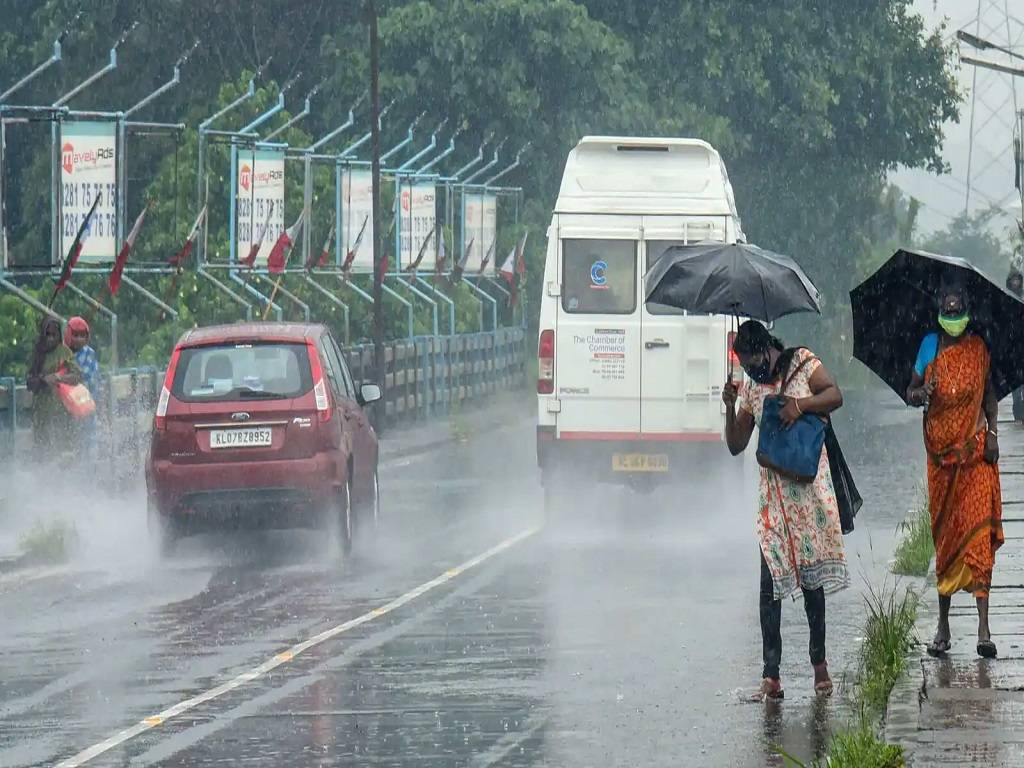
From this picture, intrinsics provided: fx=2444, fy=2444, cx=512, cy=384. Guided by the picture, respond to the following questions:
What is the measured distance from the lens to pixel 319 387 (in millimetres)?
18062

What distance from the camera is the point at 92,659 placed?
12.9 m

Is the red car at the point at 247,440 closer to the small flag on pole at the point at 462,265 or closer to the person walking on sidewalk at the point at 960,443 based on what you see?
the person walking on sidewalk at the point at 960,443

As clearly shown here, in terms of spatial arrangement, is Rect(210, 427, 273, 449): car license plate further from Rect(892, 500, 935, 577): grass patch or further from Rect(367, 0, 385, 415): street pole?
Rect(367, 0, 385, 415): street pole

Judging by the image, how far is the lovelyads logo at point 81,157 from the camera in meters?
25.1

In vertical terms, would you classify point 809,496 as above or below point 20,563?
above

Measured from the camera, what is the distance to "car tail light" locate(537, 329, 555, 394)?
845 inches

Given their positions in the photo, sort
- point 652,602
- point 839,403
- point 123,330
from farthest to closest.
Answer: point 123,330
point 652,602
point 839,403

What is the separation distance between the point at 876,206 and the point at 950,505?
5479 centimetres

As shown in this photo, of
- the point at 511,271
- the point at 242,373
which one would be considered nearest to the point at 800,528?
the point at 242,373

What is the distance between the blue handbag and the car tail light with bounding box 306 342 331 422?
24.4 feet

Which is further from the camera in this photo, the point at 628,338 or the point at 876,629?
the point at 628,338

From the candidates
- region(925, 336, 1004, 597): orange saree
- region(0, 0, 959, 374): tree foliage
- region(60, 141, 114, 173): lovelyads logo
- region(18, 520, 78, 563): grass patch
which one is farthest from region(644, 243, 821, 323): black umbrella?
region(0, 0, 959, 374): tree foliage

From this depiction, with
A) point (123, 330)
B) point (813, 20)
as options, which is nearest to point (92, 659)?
point (123, 330)

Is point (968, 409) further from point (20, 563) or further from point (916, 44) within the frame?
point (916, 44)
